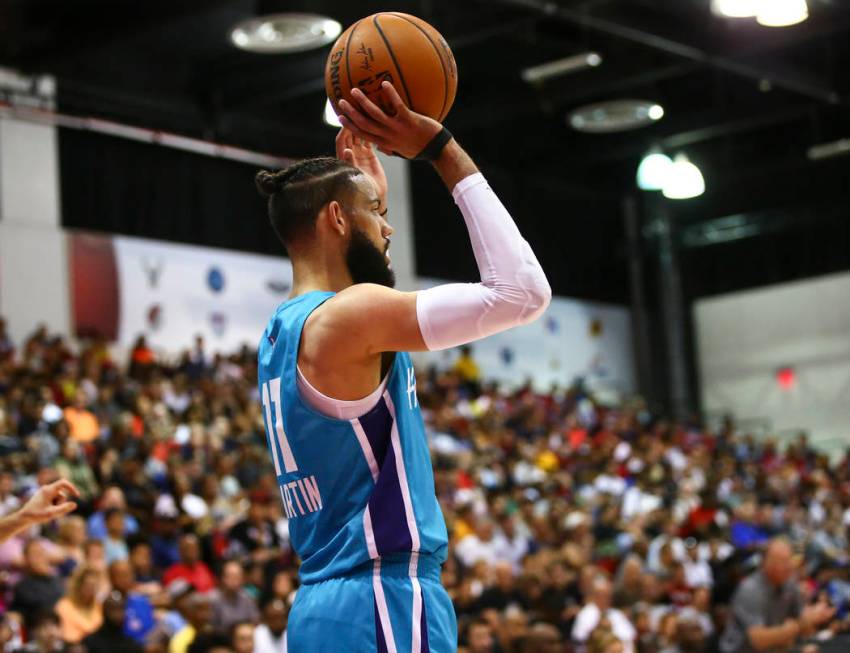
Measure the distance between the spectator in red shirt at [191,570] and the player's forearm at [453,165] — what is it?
7630 millimetres

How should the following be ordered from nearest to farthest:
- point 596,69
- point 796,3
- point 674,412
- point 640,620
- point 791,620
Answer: point 791,620 < point 640,620 < point 796,3 < point 596,69 < point 674,412

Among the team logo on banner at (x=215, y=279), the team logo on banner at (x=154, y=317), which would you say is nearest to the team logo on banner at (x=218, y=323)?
the team logo on banner at (x=215, y=279)

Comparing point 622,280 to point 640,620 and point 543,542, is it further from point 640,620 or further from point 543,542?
point 640,620

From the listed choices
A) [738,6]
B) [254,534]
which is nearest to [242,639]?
[254,534]

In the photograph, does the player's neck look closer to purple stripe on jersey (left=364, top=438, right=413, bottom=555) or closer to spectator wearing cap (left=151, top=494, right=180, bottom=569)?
purple stripe on jersey (left=364, top=438, right=413, bottom=555)

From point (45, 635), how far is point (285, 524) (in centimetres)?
434

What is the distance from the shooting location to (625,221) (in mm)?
25234

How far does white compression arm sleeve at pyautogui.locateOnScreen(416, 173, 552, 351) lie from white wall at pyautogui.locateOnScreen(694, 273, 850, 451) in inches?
885

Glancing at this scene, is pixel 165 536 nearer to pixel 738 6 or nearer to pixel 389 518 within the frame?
pixel 738 6

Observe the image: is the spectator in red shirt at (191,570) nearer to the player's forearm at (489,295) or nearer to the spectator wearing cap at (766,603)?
the spectator wearing cap at (766,603)

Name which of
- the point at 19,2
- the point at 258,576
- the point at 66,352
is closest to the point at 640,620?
the point at 258,576

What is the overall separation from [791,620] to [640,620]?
199cm

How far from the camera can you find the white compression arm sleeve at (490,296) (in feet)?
8.22

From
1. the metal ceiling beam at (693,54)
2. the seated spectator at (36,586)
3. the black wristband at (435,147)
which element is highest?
the metal ceiling beam at (693,54)
